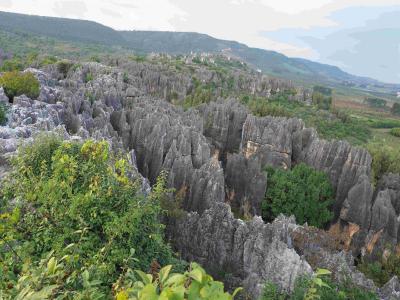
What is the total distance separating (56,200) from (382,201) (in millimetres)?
23525

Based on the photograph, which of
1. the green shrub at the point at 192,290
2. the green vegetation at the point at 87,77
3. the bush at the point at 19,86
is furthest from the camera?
the green vegetation at the point at 87,77

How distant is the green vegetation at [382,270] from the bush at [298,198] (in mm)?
7549

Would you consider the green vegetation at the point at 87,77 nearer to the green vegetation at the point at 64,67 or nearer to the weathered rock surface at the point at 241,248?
the green vegetation at the point at 64,67

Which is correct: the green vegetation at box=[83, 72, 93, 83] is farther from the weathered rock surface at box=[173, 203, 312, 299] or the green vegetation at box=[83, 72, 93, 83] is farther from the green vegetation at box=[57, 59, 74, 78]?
the weathered rock surface at box=[173, 203, 312, 299]

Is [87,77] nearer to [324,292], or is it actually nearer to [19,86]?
[19,86]

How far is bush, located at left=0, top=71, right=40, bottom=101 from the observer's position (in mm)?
29141

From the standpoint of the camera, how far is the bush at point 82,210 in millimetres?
8797

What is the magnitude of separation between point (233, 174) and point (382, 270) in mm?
13703

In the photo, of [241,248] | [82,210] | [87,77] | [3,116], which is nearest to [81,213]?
[82,210]

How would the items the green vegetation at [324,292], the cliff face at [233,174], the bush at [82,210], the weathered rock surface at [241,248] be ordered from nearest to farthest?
the bush at [82,210]
the green vegetation at [324,292]
the weathered rock surface at [241,248]
the cliff face at [233,174]

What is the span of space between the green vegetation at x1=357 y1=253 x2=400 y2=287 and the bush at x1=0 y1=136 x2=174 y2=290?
42.6ft

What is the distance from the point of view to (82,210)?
30.6 feet

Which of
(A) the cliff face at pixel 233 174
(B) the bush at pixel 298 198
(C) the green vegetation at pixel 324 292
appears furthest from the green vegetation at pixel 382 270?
(B) the bush at pixel 298 198

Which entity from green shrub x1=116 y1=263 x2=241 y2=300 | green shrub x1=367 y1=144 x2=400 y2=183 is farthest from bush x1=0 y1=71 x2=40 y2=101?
green shrub x1=367 y1=144 x2=400 y2=183
